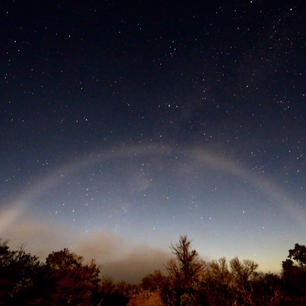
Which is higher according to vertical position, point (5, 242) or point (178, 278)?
point (5, 242)

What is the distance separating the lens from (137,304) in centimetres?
3575

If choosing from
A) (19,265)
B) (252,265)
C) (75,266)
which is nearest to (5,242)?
(19,265)

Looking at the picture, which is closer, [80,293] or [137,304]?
[80,293]

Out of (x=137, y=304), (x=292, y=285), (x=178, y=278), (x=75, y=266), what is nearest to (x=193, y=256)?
(x=178, y=278)

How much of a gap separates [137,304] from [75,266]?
9042 millimetres

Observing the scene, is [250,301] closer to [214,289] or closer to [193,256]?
[214,289]

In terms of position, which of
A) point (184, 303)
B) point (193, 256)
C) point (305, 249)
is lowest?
point (184, 303)

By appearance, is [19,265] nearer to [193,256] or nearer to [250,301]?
[193,256]

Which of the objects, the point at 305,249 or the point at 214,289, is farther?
the point at 305,249

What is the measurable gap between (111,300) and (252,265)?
20276 millimetres

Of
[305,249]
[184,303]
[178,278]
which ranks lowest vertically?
[184,303]

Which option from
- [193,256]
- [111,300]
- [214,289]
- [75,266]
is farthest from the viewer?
[111,300]

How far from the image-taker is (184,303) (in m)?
25.7

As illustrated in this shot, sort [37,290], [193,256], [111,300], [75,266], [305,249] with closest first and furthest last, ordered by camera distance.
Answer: [37,290], [193,256], [75,266], [111,300], [305,249]
